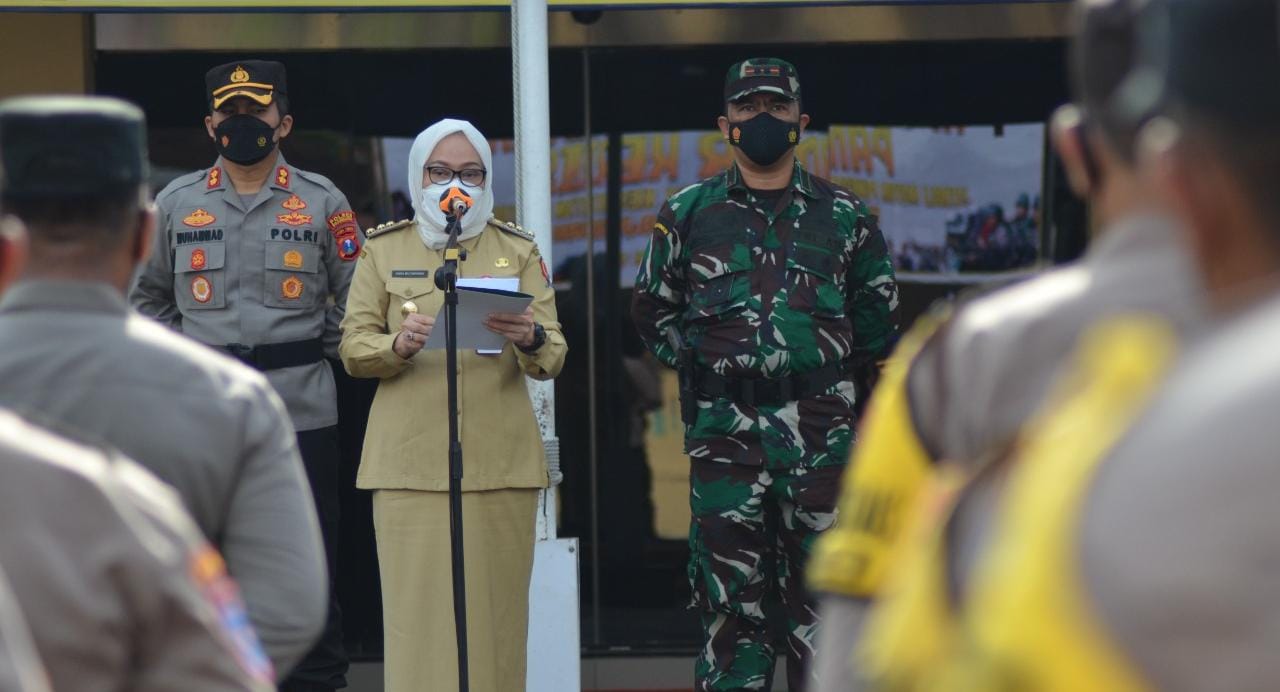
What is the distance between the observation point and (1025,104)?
21.0ft

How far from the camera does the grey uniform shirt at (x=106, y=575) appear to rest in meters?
1.61

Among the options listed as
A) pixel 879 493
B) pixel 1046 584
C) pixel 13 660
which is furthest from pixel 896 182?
pixel 1046 584

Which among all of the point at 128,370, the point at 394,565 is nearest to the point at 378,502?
the point at 394,565

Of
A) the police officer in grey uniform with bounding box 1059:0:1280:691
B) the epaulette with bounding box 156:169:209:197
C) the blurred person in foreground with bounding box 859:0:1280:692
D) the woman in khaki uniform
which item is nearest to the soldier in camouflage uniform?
the woman in khaki uniform

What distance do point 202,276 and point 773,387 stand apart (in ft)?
5.54

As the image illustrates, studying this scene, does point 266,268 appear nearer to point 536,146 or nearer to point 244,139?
point 244,139

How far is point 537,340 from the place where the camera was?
16.1 ft

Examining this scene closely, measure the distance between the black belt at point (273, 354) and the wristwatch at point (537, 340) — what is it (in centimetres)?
79

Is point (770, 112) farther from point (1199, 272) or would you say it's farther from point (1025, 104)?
point (1199, 272)

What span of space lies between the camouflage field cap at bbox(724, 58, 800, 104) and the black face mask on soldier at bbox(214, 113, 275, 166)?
4.50 feet

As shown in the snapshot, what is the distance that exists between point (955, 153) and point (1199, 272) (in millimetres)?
5307

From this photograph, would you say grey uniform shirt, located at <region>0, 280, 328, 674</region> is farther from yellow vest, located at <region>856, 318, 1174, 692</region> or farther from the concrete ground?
the concrete ground

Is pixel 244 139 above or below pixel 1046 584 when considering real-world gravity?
above

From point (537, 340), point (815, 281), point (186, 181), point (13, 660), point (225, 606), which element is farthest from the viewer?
point (186, 181)
